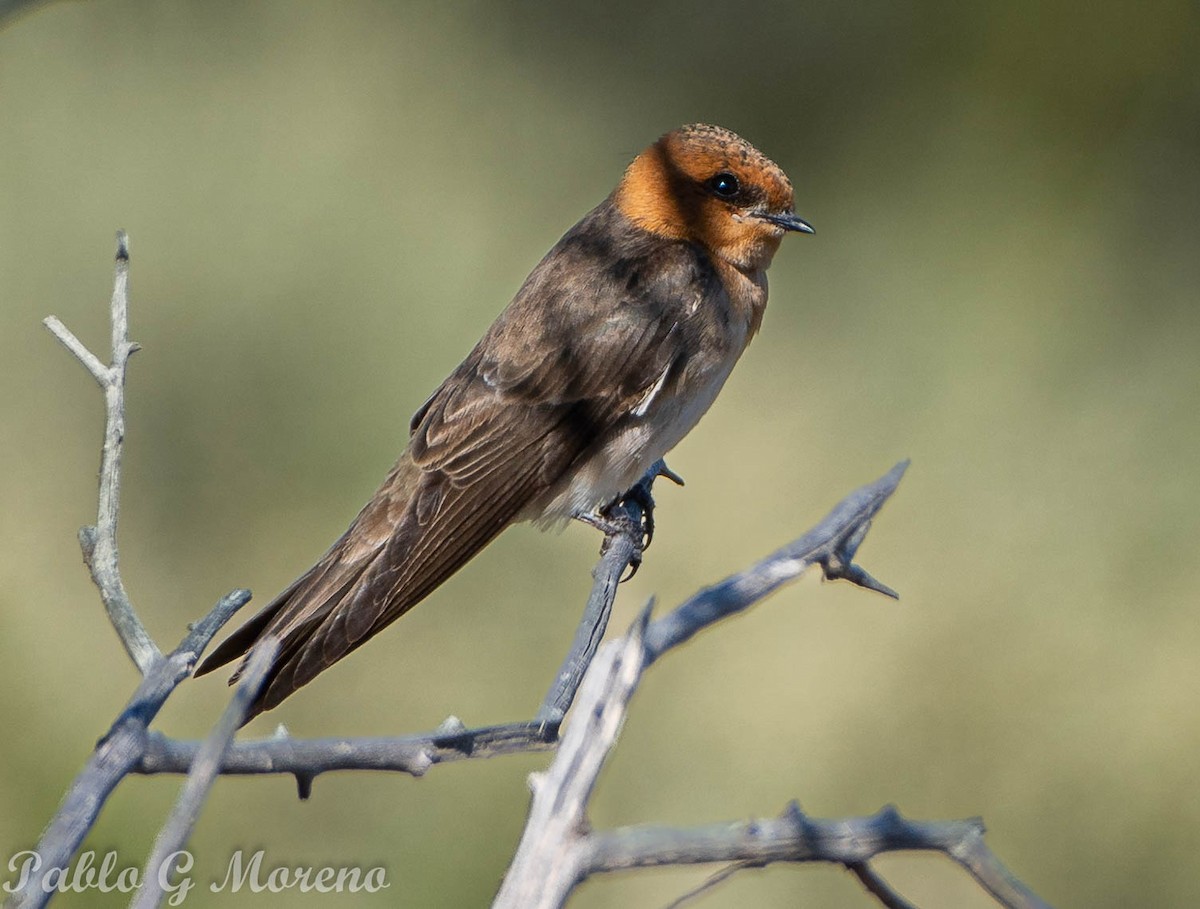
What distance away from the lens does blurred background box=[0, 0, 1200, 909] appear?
138 inches

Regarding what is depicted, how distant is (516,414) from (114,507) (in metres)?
1.24

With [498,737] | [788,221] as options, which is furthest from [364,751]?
[788,221]

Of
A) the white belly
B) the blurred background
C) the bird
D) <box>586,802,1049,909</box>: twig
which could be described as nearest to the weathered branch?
<box>586,802,1049,909</box>: twig

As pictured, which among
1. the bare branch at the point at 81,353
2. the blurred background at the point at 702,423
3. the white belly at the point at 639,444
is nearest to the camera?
the bare branch at the point at 81,353

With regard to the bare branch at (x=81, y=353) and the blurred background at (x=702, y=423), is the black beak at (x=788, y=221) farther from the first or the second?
the bare branch at (x=81, y=353)

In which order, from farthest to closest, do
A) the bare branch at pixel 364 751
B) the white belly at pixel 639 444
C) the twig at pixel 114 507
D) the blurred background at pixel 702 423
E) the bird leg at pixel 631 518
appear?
the blurred background at pixel 702 423, the bird leg at pixel 631 518, the white belly at pixel 639 444, the twig at pixel 114 507, the bare branch at pixel 364 751

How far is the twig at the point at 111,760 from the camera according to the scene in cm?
98

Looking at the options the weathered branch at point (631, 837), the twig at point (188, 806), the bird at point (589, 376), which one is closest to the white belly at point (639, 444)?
the bird at point (589, 376)

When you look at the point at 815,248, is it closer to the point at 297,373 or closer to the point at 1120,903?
the point at 297,373

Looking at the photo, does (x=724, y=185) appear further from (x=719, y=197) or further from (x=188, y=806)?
(x=188, y=806)

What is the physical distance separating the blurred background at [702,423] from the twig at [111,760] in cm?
205

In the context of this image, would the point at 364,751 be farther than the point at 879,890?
Yes

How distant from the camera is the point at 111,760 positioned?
1.12 metres

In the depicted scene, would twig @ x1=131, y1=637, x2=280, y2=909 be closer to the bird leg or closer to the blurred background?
the bird leg
